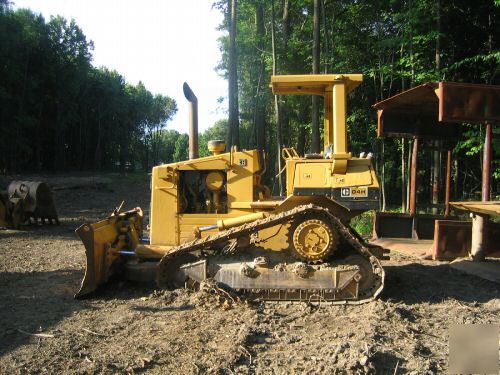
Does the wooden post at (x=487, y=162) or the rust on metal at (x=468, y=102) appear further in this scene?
the wooden post at (x=487, y=162)

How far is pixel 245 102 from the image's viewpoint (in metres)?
28.0

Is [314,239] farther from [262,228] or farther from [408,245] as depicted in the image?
[408,245]

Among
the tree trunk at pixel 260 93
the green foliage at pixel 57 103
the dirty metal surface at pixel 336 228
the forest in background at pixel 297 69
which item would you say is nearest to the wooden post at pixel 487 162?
the forest in background at pixel 297 69

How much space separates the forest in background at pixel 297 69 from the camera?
54.3ft

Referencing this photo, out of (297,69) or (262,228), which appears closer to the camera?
(262,228)

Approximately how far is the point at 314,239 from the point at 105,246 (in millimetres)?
2976

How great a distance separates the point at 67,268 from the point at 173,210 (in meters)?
3.11

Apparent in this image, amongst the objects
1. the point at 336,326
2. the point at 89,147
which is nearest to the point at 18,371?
the point at 336,326

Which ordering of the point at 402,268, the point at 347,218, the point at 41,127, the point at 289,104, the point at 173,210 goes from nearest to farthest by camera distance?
the point at 347,218 < the point at 173,210 < the point at 402,268 < the point at 289,104 < the point at 41,127

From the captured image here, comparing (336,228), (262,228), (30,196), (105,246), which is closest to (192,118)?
(262,228)

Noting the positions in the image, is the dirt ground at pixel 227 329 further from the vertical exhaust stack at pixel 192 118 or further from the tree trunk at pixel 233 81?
the tree trunk at pixel 233 81

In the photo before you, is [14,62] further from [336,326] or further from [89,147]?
[336,326]

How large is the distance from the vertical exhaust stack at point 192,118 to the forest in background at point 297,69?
22.9 feet

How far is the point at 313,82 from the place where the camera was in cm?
637
